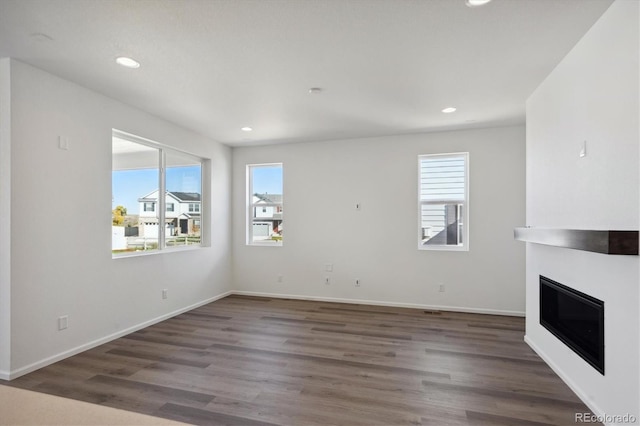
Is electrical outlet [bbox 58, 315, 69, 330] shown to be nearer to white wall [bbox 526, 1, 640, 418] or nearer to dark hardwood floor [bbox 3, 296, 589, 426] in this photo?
dark hardwood floor [bbox 3, 296, 589, 426]

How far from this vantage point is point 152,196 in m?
4.31

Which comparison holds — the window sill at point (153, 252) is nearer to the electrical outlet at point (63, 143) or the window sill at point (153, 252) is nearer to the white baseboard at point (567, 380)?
the electrical outlet at point (63, 143)

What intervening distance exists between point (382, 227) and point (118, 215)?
3.58 meters

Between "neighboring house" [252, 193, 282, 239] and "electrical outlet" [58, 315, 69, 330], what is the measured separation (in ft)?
10.2

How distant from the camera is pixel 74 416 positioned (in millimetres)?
1072

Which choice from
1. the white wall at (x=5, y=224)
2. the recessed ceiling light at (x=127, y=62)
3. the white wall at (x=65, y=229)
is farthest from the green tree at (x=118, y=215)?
the recessed ceiling light at (x=127, y=62)

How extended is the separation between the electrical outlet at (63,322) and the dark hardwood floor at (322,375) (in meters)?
0.32

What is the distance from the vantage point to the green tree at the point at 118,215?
3.77m

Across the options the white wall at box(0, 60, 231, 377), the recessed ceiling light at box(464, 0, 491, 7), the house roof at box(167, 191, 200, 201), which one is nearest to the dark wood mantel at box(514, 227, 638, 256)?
the recessed ceiling light at box(464, 0, 491, 7)

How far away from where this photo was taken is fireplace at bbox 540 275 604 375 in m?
2.16

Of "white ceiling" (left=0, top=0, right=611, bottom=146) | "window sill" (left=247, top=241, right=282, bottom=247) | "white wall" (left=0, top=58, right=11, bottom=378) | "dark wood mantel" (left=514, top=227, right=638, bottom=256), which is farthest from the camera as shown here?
"window sill" (left=247, top=241, right=282, bottom=247)

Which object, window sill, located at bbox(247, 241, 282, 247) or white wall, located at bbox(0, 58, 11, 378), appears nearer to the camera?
white wall, located at bbox(0, 58, 11, 378)

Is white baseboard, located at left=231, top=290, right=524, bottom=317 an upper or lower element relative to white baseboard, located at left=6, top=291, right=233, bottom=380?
lower

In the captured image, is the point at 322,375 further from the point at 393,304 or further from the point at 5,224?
the point at 5,224
